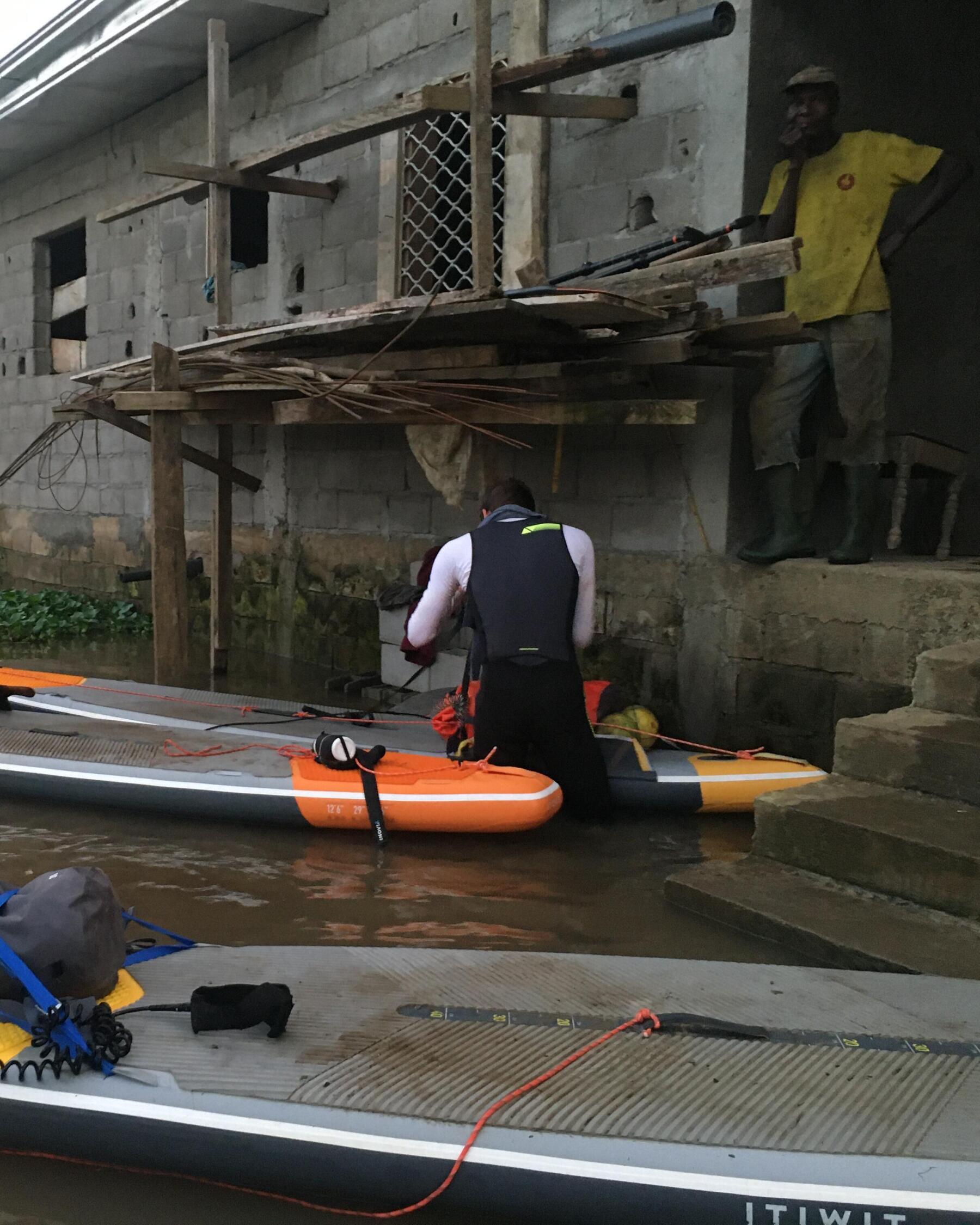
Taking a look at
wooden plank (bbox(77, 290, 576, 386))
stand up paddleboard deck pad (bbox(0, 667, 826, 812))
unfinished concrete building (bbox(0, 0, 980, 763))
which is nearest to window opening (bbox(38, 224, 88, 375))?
unfinished concrete building (bbox(0, 0, 980, 763))

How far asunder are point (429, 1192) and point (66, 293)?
12271mm

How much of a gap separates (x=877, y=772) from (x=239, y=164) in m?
5.83

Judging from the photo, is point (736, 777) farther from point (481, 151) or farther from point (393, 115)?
point (393, 115)

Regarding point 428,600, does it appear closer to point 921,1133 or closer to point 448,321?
point 448,321

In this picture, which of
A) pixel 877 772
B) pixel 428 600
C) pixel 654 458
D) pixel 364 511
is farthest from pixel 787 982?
pixel 364 511

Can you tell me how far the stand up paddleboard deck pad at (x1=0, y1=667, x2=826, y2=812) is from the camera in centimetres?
509

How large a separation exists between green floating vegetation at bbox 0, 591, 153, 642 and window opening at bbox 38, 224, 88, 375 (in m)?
3.10

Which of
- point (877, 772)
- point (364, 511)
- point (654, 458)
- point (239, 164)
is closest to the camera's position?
point (877, 772)

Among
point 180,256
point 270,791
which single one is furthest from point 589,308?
point 180,256

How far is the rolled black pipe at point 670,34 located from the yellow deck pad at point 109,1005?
4.85m

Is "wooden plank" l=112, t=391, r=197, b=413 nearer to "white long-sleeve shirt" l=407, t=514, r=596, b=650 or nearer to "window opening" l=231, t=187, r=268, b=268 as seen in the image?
"white long-sleeve shirt" l=407, t=514, r=596, b=650

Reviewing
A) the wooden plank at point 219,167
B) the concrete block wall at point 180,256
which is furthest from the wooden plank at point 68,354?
the wooden plank at point 219,167

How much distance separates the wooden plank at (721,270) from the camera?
4.94 metres

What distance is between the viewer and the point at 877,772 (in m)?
4.19
